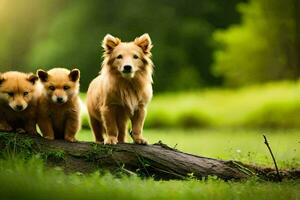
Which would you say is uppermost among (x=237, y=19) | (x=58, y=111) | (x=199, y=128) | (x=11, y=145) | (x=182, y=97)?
(x=237, y=19)

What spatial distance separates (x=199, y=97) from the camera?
19.1 m

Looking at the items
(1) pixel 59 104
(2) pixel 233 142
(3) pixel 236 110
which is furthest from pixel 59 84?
(3) pixel 236 110

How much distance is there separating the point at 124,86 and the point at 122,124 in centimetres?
38

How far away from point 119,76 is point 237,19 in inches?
586

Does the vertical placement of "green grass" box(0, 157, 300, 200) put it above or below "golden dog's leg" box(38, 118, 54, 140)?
below

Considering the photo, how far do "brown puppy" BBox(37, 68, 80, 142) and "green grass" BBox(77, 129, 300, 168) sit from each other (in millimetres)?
2109

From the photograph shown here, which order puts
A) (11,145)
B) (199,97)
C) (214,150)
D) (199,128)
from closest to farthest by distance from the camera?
(11,145) < (214,150) < (199,128) < (199,97)

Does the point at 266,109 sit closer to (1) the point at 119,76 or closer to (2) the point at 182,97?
(2) the point at 182,97

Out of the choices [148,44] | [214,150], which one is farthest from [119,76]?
[214,150]

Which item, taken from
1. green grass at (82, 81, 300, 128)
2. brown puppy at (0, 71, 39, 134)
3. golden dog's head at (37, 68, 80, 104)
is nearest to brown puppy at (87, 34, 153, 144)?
golden dog's head at (37, 68, 80, 104)

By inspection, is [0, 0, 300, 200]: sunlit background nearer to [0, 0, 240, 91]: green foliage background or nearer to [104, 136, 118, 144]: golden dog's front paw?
[0, 0, 240, 91]: green foliage background

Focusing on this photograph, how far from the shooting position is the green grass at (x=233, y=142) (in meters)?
9.04

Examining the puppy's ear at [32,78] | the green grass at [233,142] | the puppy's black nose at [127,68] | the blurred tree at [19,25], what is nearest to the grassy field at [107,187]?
the puppy's ear at [32,78]

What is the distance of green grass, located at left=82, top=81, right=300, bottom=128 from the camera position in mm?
16000
